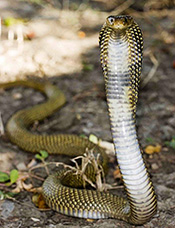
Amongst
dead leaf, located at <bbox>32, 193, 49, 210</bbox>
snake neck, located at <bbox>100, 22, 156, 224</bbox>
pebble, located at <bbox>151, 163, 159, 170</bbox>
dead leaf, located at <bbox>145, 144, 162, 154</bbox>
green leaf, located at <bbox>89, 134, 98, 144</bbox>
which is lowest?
dead leaf, located at <bbox>32, 193, 49, 210</bbox>

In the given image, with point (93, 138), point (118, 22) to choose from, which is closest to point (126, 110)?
point (118, 22)

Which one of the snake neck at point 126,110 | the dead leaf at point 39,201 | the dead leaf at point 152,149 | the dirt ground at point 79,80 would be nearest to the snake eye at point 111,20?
the snake neck at point 126,110

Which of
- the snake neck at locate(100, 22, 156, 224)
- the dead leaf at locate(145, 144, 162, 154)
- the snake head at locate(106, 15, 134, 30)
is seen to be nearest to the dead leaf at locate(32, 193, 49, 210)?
the snake neck at locate(100, 22, 156, 224)

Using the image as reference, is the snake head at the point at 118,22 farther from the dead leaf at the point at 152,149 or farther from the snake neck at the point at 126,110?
the dead leaf at the point at 152,149

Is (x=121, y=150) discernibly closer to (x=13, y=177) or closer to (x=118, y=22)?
(x=118, y=22)

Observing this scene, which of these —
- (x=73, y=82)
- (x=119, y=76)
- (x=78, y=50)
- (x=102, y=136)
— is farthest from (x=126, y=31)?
(x=78, y=50)

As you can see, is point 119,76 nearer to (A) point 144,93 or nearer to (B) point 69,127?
(B) point 69,127

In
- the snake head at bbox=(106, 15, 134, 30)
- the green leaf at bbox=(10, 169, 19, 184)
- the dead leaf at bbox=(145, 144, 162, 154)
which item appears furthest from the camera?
the dead leaf at bbox=(145, 144, 162, 154)

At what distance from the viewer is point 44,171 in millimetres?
3566

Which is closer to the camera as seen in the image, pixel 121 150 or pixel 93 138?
pixel 121 150

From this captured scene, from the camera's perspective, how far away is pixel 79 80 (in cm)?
566

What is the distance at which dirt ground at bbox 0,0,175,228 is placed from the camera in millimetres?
2953

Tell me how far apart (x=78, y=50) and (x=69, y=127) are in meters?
2.46

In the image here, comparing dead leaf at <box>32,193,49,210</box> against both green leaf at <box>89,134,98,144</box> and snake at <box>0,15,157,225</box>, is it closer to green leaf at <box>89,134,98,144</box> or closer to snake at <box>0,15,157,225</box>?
snake at <box>0,15,157,225</box>
